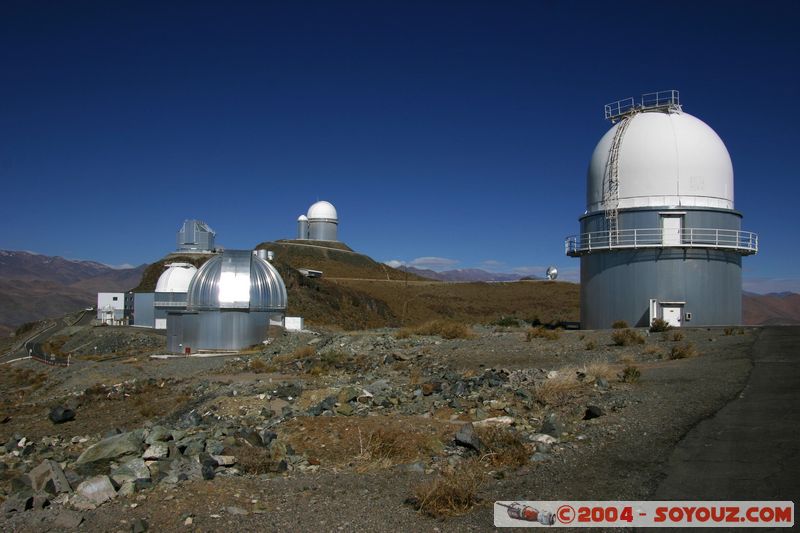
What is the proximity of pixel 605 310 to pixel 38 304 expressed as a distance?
356ft

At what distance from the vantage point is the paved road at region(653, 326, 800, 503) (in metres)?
4.91

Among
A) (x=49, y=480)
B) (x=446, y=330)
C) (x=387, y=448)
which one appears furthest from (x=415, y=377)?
(x=446, y=330)

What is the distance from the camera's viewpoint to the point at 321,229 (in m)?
74.8

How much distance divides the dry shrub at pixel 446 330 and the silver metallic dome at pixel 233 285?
6706 mm

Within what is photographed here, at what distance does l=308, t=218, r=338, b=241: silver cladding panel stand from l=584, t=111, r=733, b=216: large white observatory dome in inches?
2123

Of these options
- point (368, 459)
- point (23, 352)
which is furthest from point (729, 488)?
point (23, 352)

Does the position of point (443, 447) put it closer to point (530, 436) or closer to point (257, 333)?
point (530, 436)

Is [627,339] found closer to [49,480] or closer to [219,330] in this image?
[49,480]

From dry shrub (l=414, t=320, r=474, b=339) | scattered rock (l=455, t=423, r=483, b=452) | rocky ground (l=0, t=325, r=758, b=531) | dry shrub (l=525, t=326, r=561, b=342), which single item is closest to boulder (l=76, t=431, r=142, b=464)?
rocky ground (l=0, t=325, r=758, b=531)

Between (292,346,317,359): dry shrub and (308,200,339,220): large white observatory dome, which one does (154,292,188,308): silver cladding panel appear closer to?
(292,346,317,359): dry shrub

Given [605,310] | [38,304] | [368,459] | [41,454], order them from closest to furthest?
[368,459] < [41,454] < [605,310] < [38,304]

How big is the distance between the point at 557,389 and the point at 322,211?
66.9 meters

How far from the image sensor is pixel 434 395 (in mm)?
10617

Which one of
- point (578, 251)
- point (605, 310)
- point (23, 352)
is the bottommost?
point (23, 352)
